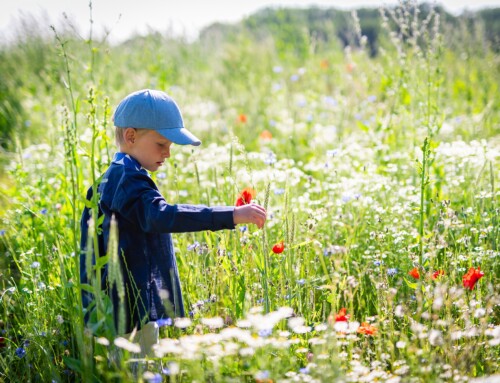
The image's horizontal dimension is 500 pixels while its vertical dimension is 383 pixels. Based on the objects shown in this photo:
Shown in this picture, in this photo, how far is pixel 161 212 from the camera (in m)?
2.21

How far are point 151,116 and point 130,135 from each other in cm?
14

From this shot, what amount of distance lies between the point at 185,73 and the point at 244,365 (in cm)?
662

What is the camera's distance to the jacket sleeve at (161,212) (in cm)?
220

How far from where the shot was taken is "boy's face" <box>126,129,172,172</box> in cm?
255

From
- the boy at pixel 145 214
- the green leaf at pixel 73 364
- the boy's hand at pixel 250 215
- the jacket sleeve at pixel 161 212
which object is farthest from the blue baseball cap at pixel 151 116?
the green leaf at pixel 73 364

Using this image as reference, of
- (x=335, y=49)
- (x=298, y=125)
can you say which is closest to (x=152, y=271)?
(x=298, y=125)

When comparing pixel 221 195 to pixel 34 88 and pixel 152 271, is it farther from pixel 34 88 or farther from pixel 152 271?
pixel 34 88

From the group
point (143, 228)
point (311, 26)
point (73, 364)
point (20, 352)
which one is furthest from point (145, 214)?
point (311, 26)

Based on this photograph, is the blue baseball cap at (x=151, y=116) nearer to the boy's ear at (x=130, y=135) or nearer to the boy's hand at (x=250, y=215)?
the boy's ear at (x=130, y=135)

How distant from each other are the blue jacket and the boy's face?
0.04 meters

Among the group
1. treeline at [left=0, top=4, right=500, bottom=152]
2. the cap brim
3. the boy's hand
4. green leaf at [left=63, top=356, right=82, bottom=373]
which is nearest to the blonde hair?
the cap brim

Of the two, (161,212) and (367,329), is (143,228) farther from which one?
(367,329)

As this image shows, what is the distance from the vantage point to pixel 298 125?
5.85m

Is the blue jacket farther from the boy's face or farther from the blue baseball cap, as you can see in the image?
the blue baseball cap
